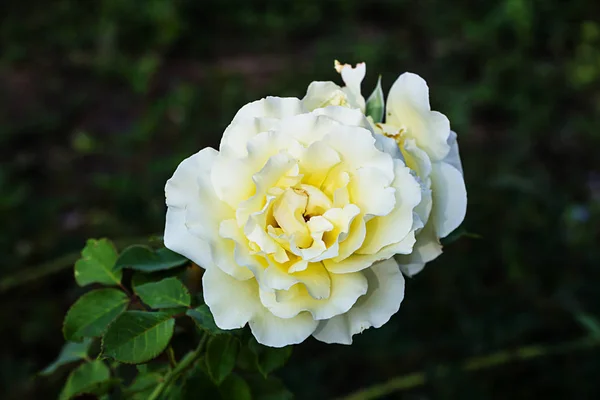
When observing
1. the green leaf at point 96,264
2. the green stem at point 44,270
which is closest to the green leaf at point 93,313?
the green leaf at point 96,264

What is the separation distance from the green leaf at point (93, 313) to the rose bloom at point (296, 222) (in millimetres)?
181

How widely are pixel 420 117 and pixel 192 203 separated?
257 millimetres

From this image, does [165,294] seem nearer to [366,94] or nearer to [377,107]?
[377,107]

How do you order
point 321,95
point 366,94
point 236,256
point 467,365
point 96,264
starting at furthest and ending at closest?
1. point 366,94
2. point 467,365
3. point 96,264
4. point 321,95
5. point 236,256

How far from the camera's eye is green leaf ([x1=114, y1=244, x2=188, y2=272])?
71 cm

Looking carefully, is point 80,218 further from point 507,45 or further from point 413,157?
point 507,45

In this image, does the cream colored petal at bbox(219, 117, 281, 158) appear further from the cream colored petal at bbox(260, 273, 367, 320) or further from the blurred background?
the blurred background

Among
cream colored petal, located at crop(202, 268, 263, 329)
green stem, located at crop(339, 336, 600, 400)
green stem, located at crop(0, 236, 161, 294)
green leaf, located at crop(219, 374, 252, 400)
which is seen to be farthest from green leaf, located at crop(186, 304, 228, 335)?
green stem, located at crop(0, 236, 161, 294)

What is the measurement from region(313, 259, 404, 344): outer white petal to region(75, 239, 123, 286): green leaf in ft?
0.94

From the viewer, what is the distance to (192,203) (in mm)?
591

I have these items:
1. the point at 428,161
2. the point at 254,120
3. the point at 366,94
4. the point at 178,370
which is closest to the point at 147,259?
the point at 178,370

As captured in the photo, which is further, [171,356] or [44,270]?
[44,270]

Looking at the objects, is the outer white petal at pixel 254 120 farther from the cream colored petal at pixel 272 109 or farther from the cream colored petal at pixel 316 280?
the cream colored petal at pixel 316 280

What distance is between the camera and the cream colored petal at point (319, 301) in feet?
1.90
